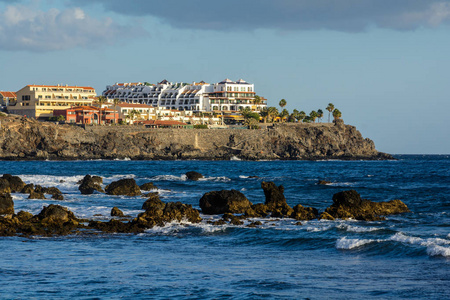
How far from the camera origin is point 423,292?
52.2ft

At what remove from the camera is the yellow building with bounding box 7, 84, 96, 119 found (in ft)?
495

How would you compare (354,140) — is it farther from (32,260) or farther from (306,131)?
(32,260)

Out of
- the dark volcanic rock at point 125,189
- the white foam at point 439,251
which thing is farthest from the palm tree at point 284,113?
the white foam at point 439,251

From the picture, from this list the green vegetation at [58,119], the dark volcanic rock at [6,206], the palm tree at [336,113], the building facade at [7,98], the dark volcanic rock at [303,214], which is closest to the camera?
the dark volcanic rock at [303,214]

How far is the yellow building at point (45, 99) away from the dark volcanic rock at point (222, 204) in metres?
125

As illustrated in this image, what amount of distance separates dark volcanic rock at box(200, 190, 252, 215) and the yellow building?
125m

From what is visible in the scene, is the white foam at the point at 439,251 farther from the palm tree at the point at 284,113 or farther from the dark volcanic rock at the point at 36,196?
the palm tree at the point at 284,113

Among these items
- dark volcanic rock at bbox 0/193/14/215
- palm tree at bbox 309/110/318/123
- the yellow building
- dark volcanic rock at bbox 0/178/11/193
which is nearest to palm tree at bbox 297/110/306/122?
palm tree at bbox 309/110/318/123

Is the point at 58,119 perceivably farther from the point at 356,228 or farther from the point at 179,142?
the point at 356,228

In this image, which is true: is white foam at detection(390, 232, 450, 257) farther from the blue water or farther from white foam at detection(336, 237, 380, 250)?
white foam at detection(336, 237, 380, 250)

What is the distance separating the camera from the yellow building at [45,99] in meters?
151

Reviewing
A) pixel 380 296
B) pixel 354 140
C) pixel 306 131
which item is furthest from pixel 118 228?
pixel 354 140

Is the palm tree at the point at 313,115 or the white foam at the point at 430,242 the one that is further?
the palm tree at the point at 313,115

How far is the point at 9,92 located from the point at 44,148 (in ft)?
162
